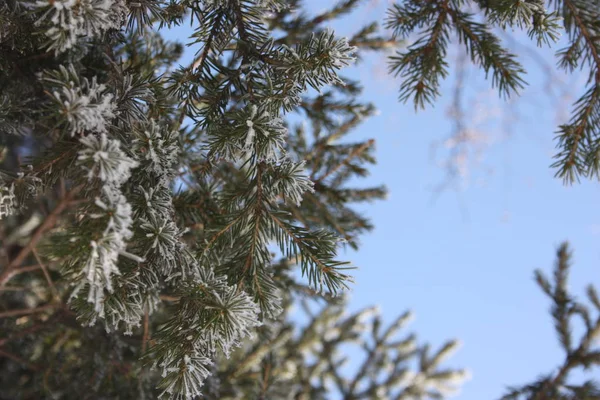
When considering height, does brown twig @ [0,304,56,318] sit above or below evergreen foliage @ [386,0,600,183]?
below

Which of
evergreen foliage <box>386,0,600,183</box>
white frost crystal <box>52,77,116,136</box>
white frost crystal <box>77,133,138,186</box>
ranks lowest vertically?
white frost crystal <box>77,133,138,186</box>

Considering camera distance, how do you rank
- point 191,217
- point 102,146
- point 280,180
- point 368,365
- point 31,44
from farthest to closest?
point 368,365, point 191,217, point 31,44, point 280,180, point 102,146

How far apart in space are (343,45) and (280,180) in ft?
1.21

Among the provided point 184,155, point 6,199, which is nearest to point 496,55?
point 184,155

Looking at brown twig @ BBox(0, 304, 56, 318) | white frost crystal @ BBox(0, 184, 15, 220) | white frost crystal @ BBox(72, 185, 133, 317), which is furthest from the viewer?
brown twig @ BBox(0, 304, 56, 318)

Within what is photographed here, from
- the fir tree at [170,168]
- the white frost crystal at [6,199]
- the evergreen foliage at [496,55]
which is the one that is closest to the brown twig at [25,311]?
the fir tree at [170,168]

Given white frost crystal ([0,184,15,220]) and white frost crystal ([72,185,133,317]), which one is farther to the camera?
white frost crystal ([0,184,15,220])

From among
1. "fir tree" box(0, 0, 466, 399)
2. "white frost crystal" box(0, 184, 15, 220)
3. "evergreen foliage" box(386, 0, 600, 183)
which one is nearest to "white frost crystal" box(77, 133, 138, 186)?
"fir tree" box(0, 0, 466, 399)

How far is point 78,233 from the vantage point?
1049 mm

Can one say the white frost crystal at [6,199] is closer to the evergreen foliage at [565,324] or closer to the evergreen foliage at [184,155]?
the evergreen foliage at [184,155]

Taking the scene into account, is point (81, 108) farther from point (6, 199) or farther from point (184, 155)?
point (184, 155)

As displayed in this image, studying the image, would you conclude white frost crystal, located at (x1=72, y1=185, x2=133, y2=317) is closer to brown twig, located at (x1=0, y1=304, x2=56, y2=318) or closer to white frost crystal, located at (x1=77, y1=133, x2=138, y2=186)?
white frost crystal, located at (x1=77, y1=133, x2=138, y2=186)

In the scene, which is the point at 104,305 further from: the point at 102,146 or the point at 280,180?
the point at 280,180

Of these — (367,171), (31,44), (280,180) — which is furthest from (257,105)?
(367,171)
